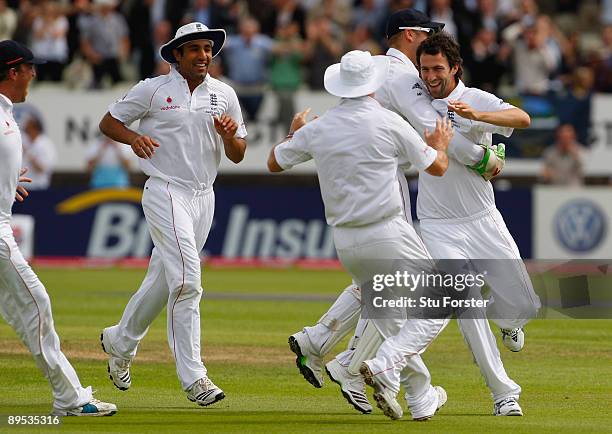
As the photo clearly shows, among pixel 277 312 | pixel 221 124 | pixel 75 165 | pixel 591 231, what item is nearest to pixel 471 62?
pixel 591 231

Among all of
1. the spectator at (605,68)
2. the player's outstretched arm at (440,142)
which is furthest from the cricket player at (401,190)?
the spectator at (605,68)

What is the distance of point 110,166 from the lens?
2569cm

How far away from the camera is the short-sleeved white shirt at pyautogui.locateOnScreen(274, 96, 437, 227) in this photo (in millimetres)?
9469

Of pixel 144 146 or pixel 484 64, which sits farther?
pixel 484 64

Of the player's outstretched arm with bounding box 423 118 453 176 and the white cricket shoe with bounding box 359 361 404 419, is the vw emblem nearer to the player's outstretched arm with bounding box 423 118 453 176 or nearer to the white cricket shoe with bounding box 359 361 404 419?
the player's outstretched arm with bounding box 423 118 453 176

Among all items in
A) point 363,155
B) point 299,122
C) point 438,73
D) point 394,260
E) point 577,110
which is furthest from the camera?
point 577,110

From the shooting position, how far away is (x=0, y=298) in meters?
9.41

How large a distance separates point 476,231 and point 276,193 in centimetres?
1434

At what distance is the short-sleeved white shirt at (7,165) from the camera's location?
9.27m

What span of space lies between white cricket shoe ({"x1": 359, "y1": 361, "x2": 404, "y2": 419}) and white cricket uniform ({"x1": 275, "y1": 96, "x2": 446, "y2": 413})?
1.43 feet

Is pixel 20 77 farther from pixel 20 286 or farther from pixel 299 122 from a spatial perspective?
pixel 299 122

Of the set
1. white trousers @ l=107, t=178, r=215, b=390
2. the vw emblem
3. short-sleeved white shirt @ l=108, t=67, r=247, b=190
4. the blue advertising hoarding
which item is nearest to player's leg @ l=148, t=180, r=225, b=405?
white trousers @ l=107, t=178, r=215, b=390

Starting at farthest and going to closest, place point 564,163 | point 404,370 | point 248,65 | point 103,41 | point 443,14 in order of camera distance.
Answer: point 103,41, point 248,65, point 443,14, point 564,163, point 404,370

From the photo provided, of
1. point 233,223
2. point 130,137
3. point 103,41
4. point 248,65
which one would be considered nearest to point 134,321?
point 130,137
